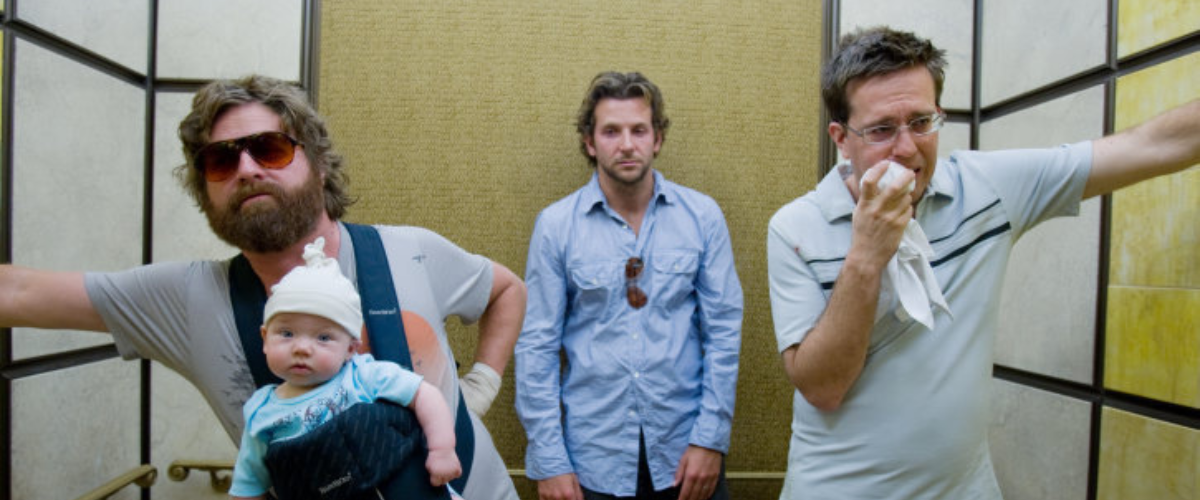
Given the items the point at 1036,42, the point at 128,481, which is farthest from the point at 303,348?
the point at 1036,42

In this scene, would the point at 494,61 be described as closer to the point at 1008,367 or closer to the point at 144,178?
the point at 144,178

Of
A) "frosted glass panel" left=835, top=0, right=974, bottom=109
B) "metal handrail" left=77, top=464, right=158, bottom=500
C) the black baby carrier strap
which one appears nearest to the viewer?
the black baby carrier strap

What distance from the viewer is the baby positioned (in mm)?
1191

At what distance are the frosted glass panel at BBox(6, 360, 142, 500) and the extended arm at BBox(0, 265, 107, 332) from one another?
1.87ft

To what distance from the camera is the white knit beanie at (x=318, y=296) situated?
3.88 feet

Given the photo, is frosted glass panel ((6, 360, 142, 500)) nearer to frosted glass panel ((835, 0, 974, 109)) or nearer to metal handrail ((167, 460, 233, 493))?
metal handrail ((167, 460, 233, 493))

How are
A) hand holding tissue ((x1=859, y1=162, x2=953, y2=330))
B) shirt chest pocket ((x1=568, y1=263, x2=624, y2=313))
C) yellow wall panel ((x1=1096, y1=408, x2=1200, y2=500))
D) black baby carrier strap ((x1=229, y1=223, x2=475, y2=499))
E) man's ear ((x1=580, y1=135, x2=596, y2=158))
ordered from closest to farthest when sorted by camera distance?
black baby carrier strap ((x1=229, y1=223, x2=475, y2=499)) → hand holding tissue ((x1=859, y1=162, x2=953, y2=330)) → yellow wall panel ((x1=1096, y1=408, x2=1200, y2=500)) → shirt chest pocket ((x1=568, y1=263, x2=624, y2=313)) → man's ear ((x1=580, y1=135, x2=596, y2=158))

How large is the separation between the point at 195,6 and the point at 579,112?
1.38m

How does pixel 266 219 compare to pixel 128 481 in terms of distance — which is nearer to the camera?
pixel 266 219

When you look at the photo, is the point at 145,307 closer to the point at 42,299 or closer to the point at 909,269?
the point at 42,299

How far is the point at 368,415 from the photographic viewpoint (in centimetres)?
118

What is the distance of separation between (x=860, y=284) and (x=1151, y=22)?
1055mm

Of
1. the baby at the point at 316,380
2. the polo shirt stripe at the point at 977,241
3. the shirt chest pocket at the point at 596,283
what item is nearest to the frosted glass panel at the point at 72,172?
the baby at the point at 316,380

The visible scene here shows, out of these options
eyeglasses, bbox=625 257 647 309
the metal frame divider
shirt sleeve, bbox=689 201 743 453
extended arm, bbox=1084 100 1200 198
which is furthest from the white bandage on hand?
extended arm, bbox=1084 100 1200 198
